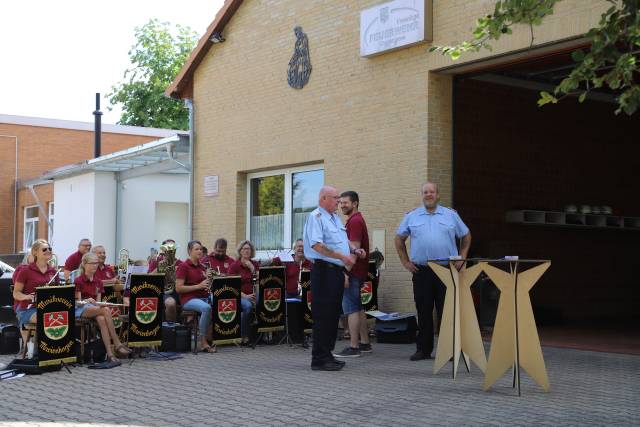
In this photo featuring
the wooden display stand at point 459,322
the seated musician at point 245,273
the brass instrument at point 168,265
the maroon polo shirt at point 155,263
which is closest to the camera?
the wooden display stand at point 459,322

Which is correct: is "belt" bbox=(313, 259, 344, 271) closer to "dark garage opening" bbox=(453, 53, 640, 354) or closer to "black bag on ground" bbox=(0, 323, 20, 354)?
"black bag on ground" bbox=(0, 323, 20, 354)

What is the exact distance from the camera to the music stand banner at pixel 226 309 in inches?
463

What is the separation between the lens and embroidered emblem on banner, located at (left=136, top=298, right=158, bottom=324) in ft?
35.9

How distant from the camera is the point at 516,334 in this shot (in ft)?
26.6

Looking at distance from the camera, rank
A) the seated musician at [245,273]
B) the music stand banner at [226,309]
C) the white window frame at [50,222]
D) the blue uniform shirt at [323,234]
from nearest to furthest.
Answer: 1. the blue uniform shirt at [323,234]
2. the music stand banner at [226,309]
3. the seated musician at [245,273]
4. the white window frame at [50,222]

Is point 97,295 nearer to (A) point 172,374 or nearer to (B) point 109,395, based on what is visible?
(A) point 172,374

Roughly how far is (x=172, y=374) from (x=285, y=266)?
12.7 ft

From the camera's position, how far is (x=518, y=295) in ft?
26.8

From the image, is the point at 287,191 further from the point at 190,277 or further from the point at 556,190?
the point at 556,190

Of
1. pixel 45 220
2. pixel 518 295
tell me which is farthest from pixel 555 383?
pixel 45 220

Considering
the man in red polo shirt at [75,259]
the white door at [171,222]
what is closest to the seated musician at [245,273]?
Result: the man in red polo shirt at [75,259]

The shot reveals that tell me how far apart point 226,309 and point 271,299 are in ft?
2.51

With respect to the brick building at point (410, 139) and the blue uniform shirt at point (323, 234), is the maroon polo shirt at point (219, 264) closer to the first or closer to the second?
the brick building at point (410, 139)

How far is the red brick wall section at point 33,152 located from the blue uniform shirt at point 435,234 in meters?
23.9
